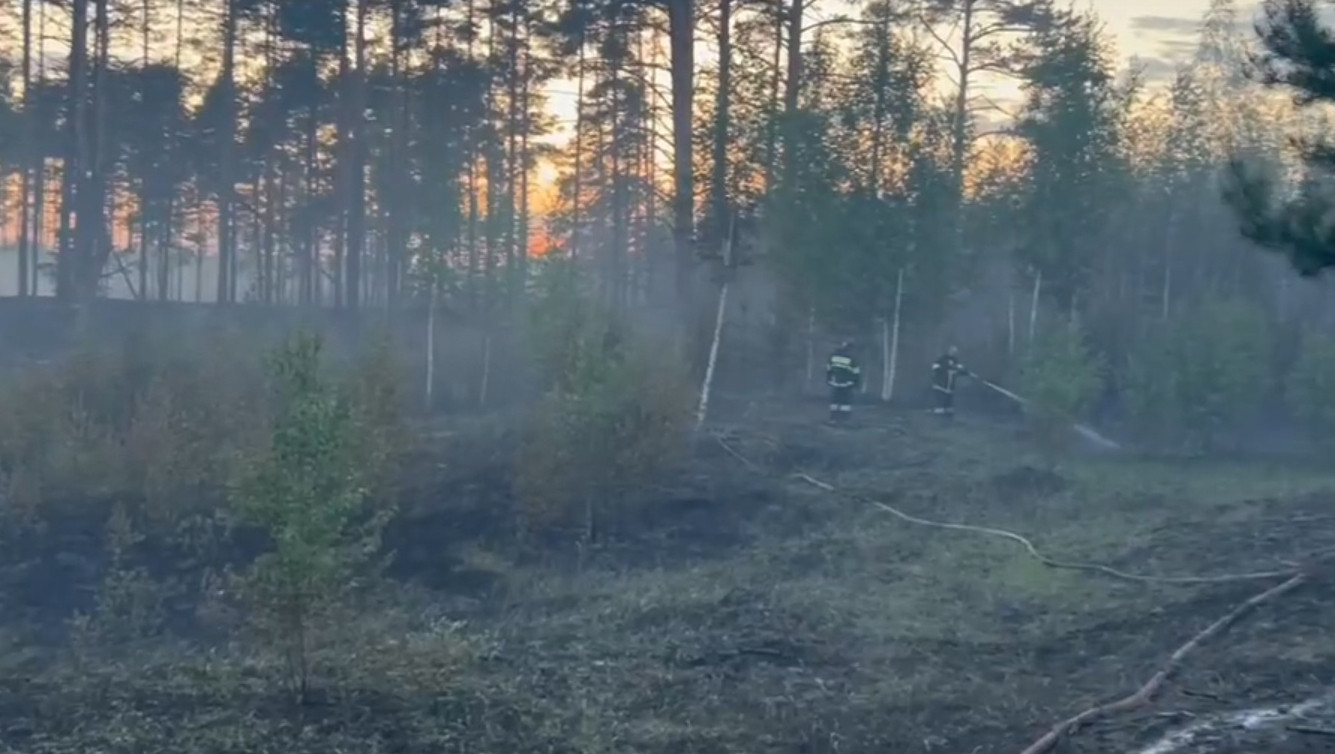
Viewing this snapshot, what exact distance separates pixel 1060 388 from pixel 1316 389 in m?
4.48

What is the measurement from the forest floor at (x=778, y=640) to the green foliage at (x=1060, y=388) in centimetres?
209

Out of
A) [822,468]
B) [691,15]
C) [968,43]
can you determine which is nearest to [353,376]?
[822,468]

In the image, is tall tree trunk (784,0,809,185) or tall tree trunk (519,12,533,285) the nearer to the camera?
tall tree trunk (784,0,809,185)

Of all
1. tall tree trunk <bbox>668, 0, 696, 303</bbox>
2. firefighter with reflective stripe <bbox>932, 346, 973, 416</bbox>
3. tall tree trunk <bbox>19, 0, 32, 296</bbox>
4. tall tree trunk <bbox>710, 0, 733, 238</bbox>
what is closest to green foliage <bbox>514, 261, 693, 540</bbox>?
tall tree trunk <bbox>710, 0, 733, 238</bbox>

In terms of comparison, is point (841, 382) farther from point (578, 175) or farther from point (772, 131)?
point (578, 175)

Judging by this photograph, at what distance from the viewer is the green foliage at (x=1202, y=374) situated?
2259cm

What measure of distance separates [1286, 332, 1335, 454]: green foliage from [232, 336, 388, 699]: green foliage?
16702mm

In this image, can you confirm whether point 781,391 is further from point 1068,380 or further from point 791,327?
point 1068,380

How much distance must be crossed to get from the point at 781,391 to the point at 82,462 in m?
14.2

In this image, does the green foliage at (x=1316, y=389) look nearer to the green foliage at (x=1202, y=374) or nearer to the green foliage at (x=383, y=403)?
the green foliage at (x=1202, y=374)

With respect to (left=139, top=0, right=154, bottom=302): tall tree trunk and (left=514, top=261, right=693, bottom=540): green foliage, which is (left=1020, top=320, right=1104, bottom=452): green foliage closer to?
(left=514, top=261, right=693, bottom=540): green foliage

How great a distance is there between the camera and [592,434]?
56.7 ft

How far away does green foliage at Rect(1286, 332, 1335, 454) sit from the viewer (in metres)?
22.7

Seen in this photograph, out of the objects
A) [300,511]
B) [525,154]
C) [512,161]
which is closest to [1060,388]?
[300,511]
